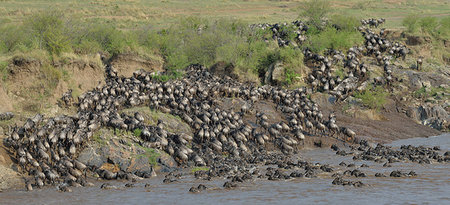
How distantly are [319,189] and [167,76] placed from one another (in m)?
17.5

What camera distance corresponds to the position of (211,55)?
37.4m

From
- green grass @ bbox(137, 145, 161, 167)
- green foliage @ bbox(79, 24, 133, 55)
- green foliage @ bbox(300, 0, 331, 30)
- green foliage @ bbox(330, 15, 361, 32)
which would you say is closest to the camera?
green grass @ bbox(137, 145, 161, 167)

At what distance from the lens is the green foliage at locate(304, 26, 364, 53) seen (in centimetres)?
3853

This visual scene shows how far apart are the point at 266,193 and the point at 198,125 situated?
8.88 meters

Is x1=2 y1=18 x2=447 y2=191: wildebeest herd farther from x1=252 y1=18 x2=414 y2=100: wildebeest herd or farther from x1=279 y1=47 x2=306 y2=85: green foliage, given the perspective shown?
x1=279 y1=47 x2=306 y2=85: green foliage

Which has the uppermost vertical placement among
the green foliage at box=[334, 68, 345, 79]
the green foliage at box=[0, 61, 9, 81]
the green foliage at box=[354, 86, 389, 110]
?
the green foliage at box=[0, 61, 9, 81]

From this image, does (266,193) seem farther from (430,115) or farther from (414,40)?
Result: (414,40)

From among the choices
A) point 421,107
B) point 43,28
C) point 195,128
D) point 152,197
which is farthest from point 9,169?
point 421,107

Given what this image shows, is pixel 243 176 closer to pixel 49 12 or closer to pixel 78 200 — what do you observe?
pixel 78 200

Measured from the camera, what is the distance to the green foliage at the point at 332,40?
38531 millimetres

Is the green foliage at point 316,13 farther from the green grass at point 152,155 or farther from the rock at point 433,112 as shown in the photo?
the green grass at point 152,155

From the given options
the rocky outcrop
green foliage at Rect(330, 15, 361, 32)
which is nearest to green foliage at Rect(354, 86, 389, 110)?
the rocky outcrop

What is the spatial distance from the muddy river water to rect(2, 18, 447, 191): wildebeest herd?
53 cm

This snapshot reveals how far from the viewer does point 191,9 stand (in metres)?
86.9
